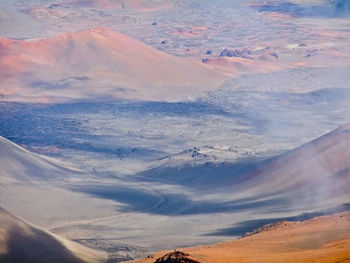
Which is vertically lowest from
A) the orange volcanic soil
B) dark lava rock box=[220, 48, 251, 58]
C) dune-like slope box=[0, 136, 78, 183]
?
the orange volcanic soil

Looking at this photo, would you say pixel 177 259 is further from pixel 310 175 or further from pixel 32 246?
pixel 310 175

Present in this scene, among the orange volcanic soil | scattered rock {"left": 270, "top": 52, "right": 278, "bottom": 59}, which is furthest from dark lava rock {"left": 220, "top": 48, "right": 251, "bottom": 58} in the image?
the orange volcanic soil

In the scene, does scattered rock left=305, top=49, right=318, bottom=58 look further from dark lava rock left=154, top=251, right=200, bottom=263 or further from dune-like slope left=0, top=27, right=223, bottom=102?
dark lava rock left=154, top=251, right=200, bottom=263

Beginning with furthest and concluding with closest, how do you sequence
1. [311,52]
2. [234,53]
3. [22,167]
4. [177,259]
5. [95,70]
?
[311,52], [234,53], [95,70], [22,167], [177,259]

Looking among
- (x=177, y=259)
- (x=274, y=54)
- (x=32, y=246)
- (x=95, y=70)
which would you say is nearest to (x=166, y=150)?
(x=95, y=70)

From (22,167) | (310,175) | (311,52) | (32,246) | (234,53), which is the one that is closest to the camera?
(32,246)

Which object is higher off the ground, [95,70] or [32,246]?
[95,70]
